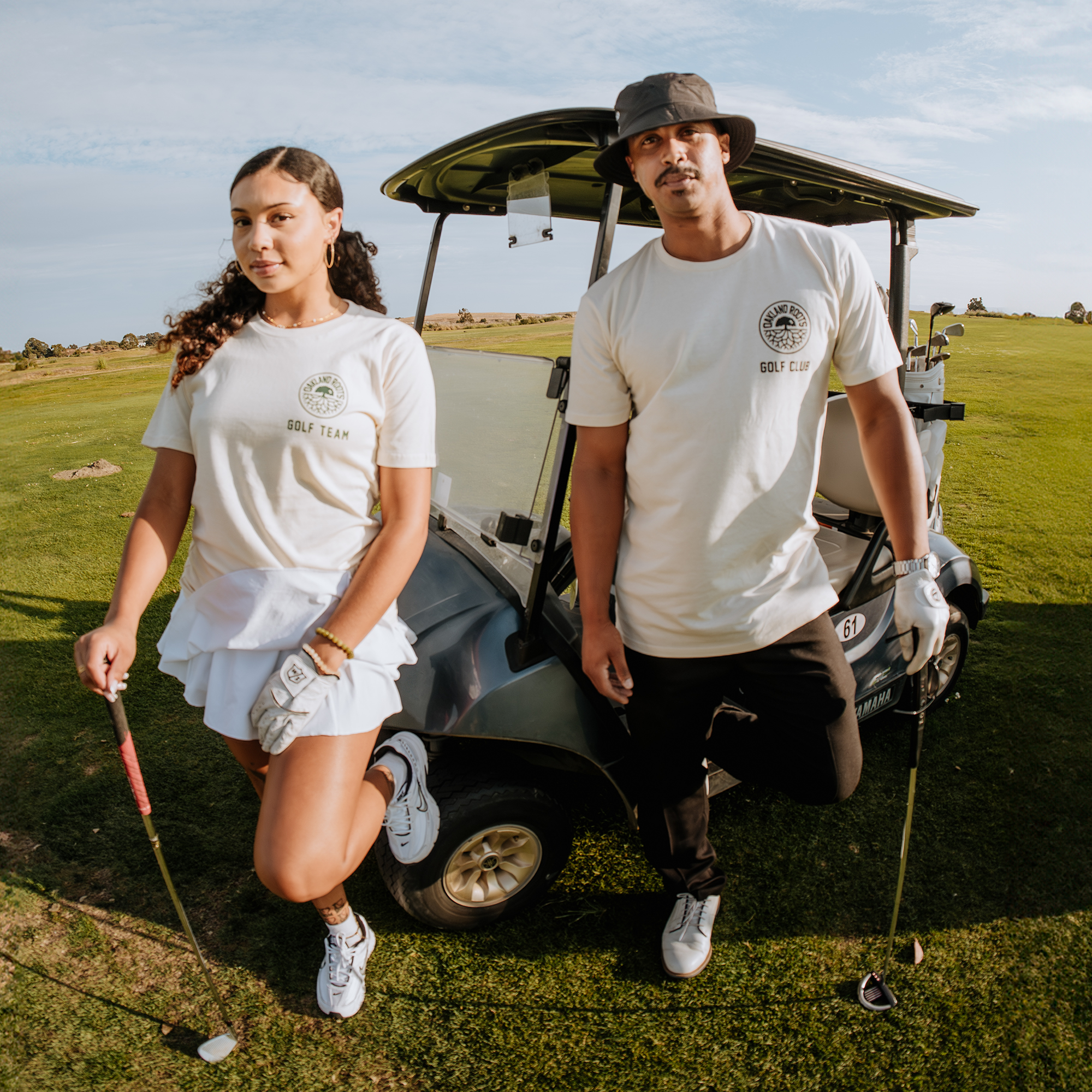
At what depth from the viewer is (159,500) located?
195 centimetres

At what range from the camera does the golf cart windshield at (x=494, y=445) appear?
2352 millimetres

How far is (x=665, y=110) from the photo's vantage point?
1.77 meters

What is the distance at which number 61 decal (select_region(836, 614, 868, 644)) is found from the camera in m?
2.66

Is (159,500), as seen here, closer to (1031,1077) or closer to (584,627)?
(584,627)

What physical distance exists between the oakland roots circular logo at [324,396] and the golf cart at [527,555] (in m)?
0.60

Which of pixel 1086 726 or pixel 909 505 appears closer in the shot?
pixel 909 505

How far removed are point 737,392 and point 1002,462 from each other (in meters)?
7.59

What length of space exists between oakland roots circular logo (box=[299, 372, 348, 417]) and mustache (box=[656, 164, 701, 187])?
86 centimetres

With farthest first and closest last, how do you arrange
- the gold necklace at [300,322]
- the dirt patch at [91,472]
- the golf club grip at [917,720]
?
the dirt patch at [91,472] → the golf club grip at [917,720] → the gold necklace at [300,322]

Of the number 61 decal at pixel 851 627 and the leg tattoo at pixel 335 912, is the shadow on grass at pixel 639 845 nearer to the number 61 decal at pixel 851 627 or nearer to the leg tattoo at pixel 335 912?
the leg tattoo at pixel 335 912

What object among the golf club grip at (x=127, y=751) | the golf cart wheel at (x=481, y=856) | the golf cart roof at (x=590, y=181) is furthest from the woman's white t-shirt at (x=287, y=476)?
the golf cart roof at (x=590, y=181)

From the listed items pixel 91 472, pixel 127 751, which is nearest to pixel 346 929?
pixel 127 751

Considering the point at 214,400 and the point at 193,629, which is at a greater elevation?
the point at 214,400

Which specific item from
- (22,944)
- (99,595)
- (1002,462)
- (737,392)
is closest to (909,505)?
(737,392)
